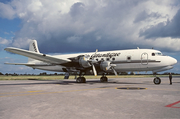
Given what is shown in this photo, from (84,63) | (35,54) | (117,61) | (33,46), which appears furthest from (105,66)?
(33,46)

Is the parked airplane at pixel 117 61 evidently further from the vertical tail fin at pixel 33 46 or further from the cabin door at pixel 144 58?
the vertical tail fin at pixel 33 46

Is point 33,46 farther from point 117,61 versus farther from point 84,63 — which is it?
point 117,61

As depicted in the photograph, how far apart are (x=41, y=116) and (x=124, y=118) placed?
3.01 metres

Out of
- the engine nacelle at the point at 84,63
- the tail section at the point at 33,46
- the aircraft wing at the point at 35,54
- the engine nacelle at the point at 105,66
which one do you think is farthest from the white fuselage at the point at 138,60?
the tail section at the point at 33,46

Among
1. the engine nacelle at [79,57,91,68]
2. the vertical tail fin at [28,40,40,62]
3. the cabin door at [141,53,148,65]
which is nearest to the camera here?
the cabin door at [141,53,148,65]

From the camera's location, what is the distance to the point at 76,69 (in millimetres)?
22266

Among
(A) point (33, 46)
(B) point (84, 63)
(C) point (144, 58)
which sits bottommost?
(B) point (84, 63)

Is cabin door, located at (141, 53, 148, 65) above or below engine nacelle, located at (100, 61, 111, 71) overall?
above

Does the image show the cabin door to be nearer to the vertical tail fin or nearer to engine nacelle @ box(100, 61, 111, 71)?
engine nacelle @ box(100, 61, 111, 71)

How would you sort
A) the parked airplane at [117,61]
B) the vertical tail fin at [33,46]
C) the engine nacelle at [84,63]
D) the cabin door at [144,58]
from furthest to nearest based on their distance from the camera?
the vertical tail fin at [33,46]
the engine nacelle at [84,63]
the cabin door at [144,58]
the parked airplane at [117,61]

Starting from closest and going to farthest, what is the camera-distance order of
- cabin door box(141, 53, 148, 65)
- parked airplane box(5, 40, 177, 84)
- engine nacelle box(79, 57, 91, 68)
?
parked airplane box(5, 40, 177, 84), cabin door box(141, 53, 148, 65), engine nacelle box(79, 57, 91, 68)

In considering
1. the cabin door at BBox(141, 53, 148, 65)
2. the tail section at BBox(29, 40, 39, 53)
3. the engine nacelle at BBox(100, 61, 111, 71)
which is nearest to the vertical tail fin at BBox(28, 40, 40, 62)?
the tail section at BBox(29, 40, 39, 53)

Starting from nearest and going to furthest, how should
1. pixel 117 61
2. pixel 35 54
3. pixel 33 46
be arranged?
1. pixel 35 54
2. pixel 117 61
3. pixel 33 46

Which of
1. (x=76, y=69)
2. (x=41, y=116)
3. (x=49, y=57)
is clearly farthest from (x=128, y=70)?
(x=41, y=116)
